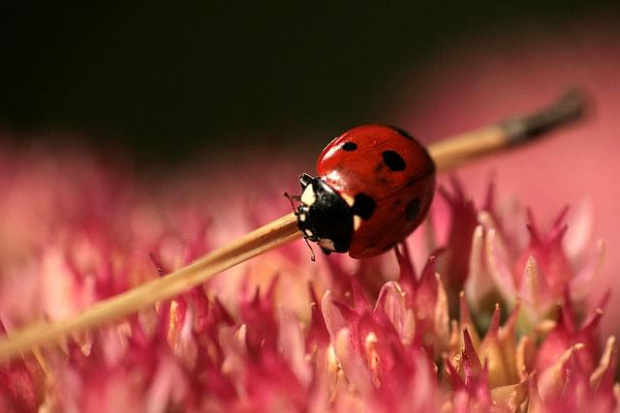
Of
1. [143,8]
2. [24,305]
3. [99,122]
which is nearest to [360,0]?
[143,8]

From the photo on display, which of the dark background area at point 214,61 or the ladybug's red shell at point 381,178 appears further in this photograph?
the dark background area at point 214,61

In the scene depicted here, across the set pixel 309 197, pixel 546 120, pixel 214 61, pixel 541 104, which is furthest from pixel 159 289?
pixel 214 61

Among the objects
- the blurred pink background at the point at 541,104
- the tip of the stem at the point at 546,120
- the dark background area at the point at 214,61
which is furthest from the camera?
the dark background area at the point at 214,61

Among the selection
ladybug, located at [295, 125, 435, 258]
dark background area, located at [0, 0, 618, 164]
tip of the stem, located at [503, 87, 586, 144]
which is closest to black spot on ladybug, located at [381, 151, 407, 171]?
ladybug, located at [295, 125, 435, 258]

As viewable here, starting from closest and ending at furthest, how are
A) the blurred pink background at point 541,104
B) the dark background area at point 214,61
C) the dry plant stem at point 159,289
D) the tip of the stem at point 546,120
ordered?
1. the dry plant stem at point 159,289
2. the tip of the stem at point 546,120
3. the blurred pink background at point 541,104
4. the dark background area at point 214,61

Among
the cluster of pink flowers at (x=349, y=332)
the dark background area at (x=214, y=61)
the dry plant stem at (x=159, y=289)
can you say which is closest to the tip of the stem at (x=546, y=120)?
the cluster of pink flowers at (x=349, y=332)

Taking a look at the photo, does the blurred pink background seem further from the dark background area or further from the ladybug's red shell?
the ladybug's red shell

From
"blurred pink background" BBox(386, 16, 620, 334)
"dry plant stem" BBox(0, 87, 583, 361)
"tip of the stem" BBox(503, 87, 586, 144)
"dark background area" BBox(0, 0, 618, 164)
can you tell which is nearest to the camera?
"dry plant stem" BBox(0, 87, 583, 361)

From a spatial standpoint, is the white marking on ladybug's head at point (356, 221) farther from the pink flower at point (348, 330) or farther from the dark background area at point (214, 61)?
the dark background area at point (214, 61)
